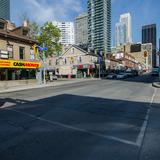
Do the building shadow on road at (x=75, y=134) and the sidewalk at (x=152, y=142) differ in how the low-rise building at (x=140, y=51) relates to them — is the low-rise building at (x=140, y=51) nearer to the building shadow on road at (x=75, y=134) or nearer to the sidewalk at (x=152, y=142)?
the building shadow on road at (x=75, y=134)

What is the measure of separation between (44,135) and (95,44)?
11857cm

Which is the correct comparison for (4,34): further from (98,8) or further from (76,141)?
(98,8)

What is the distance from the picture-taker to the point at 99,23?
398ft

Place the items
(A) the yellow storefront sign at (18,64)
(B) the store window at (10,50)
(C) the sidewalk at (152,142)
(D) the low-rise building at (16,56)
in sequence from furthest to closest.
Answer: (B) the store window at (10,50) → (D) the low-rise building at (16,56) → (A) the yellow storefront sign at (18,64) → (C) the sidewalk at (152,142)

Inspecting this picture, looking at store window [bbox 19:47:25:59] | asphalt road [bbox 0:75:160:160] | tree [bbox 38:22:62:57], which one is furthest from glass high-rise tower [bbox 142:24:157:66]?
asphalt road [bbox 0:75:160:160]

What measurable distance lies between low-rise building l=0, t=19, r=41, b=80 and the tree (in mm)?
14563

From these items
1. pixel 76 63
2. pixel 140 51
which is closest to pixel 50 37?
pixel 76 63

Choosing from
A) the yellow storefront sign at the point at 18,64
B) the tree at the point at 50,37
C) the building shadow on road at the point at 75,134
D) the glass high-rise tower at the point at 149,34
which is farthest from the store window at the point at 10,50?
the glass high-rise tower at the point at 149,34


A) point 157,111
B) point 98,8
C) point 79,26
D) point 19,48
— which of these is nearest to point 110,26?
point 98,8

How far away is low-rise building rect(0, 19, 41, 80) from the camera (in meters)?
33.2

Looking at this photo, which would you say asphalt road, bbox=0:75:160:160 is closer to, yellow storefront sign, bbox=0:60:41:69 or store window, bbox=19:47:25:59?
yellow storefront sign, bbox=0:60:41:69

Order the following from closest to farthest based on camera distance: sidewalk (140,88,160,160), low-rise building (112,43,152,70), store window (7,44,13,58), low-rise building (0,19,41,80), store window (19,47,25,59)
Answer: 1. sidewalk (140,88,160,160)
2. low-rise building (0,19,41,80)
3. store window (7,44,13,58)
4. store window (19,47,25,59)
5. low-rise building (112,43,152,70)

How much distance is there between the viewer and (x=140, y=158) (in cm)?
551

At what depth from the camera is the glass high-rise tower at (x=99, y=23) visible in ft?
394
